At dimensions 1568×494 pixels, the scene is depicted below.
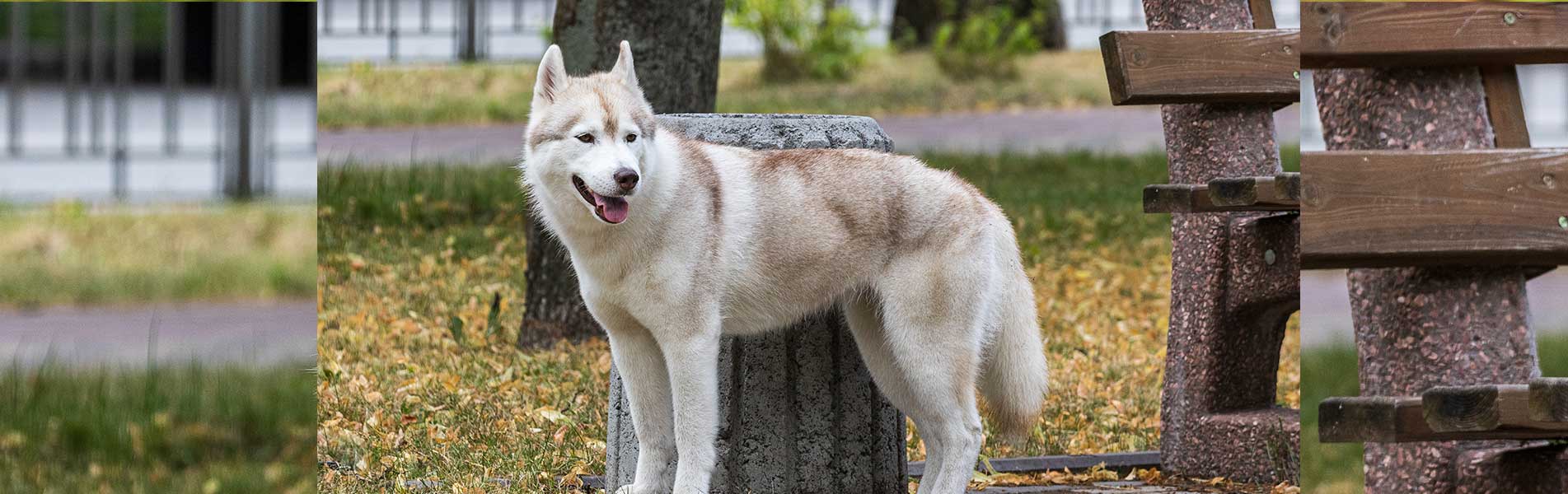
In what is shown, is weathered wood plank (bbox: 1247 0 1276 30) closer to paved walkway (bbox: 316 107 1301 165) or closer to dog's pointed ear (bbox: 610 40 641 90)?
dog's pointed ear (bbox: 610 40 641 90)

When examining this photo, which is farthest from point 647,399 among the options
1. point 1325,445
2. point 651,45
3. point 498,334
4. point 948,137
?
point 948,137

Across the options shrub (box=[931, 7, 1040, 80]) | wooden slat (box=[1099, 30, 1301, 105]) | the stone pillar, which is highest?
shrub (box=[931, 7, 1040, 80])

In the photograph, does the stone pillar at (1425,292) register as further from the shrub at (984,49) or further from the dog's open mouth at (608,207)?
the shrub at (984,49)

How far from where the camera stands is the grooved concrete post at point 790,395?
3.67 metres

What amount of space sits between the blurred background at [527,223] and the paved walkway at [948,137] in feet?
0.14

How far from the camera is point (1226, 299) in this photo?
4.52 metres

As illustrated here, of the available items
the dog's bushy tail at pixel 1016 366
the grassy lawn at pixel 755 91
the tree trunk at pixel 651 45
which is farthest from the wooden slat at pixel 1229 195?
the grassy lawn at pixel 755 91

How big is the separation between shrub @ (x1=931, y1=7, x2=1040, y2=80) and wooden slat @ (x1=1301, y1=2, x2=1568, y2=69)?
544 inches

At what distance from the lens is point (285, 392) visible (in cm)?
103

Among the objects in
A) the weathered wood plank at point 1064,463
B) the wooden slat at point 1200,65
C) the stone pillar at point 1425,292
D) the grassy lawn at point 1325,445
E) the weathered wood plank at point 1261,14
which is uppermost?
the weathered wood plank at point 1261,14

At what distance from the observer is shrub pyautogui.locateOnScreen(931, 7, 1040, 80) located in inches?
638

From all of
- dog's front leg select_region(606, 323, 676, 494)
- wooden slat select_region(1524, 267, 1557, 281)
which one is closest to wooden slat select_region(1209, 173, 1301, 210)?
wooden slat select_region(1524, 267, 1557, 281)

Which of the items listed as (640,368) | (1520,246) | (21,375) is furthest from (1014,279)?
(21,375)

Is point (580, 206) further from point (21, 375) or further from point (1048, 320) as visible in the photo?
A: point (1048, 320)
